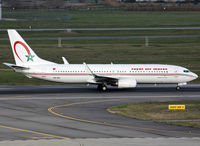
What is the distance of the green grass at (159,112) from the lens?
41.6 meters

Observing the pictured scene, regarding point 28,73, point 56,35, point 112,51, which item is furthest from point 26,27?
point 28,73

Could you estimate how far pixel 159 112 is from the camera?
4453 cm

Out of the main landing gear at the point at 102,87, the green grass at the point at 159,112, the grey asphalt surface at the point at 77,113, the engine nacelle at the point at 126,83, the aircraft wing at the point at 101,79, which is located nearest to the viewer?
the grey asphalt surface at the point at 77,113

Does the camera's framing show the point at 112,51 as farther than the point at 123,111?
Yes

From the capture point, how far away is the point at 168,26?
447ft

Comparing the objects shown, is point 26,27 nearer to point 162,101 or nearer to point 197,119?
point 162,101

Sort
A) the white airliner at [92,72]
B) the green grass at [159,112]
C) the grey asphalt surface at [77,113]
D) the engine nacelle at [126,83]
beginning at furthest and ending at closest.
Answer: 1. the white airliner at [92,72]
2. the engine nacelle at [126,83]
3. the green grass at [159,112]
4. the grey asphalt surface at [77,113]

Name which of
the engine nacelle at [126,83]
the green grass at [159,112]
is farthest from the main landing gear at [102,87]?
the green grass at [159,112]

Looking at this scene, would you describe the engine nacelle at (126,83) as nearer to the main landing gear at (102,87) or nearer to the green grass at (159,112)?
the main landing gear at (102,87)

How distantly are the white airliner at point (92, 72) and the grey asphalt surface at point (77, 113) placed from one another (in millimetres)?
1420

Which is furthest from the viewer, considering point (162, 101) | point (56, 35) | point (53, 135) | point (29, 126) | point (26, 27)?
point (26, 27)

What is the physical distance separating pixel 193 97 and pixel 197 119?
40.5 feet

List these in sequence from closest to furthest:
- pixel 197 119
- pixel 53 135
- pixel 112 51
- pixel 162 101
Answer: pixel 53 135, pixel 197 119, pixel 162 101, pixel 112 51

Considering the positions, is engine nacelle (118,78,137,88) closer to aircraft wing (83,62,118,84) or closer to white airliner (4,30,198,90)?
white airliner (4,30,198,90)
